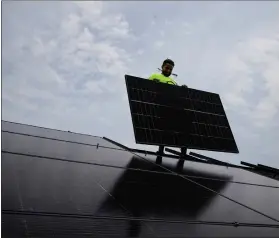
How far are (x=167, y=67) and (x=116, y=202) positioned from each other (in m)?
6.36

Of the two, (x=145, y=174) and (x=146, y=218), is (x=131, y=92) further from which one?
(x=146, y=218)

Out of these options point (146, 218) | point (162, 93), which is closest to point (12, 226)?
point (146, 218)

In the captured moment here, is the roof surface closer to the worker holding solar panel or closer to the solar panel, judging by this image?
the solar panel

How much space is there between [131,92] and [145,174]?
3070 millimetres

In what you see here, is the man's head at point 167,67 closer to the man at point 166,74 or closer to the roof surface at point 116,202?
the man at point 166,74

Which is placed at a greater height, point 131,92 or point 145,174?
point 131,92

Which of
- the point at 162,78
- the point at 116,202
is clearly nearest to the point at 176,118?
the point at 162,78

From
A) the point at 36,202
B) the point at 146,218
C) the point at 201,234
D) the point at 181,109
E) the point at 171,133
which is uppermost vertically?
the point at 181,109

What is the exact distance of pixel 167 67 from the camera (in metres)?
9.28

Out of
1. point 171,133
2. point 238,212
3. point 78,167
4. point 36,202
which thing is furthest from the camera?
point 171,133

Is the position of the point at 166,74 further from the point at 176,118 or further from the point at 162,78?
the point at 176,118

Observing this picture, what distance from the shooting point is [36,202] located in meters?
3.04

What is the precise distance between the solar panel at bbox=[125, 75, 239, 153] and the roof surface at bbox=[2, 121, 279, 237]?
67.6 inches

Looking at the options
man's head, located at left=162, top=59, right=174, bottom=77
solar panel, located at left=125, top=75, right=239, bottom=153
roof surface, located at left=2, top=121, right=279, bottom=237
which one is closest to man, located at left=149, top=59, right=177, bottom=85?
man's head, located at left=162, top=59, right=174, bottom=77
